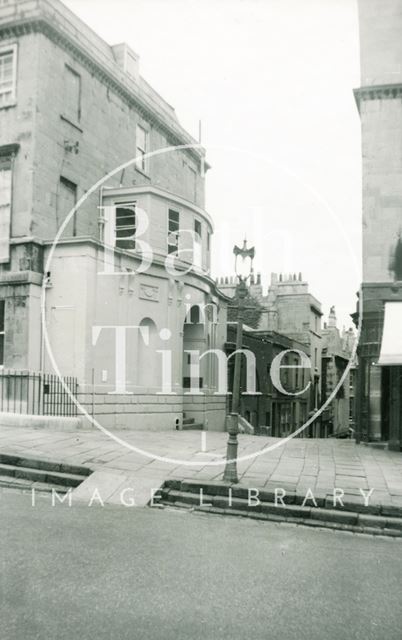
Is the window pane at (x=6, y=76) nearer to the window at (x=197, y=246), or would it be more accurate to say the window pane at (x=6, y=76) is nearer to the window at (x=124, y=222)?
the window at (x=124, y=222)

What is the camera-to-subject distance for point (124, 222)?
19.3m

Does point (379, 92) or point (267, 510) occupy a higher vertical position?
point (379, 92)

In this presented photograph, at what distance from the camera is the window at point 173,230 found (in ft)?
64.4

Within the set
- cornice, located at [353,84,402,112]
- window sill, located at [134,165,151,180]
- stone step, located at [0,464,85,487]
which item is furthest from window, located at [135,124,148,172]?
stone step, located at [0,464,85,487]

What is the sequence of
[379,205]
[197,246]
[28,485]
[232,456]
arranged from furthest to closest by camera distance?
[197,246], [379,205], [232,456], [28,485]

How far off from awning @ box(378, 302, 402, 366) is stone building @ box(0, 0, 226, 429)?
22.3 ft

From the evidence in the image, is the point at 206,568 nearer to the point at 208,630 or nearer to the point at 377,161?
the point at 208,630

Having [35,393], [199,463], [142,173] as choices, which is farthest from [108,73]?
[199,463]

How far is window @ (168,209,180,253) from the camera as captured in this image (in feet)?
64.4

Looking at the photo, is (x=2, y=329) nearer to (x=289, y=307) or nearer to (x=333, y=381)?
(x=289, y=307)

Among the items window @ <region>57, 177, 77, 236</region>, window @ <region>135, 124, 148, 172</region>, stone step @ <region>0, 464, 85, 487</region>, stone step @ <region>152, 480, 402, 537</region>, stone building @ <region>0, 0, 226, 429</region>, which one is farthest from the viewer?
window @ <region>135, 124, 148, 172</region>

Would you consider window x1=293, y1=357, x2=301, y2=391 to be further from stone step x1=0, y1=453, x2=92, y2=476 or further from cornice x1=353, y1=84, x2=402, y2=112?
stone step x1=0, y1=453, x2=92, y2=476

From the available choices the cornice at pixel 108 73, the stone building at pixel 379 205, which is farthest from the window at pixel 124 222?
the stone building at pixel 379 205

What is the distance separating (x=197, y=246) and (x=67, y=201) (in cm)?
477
